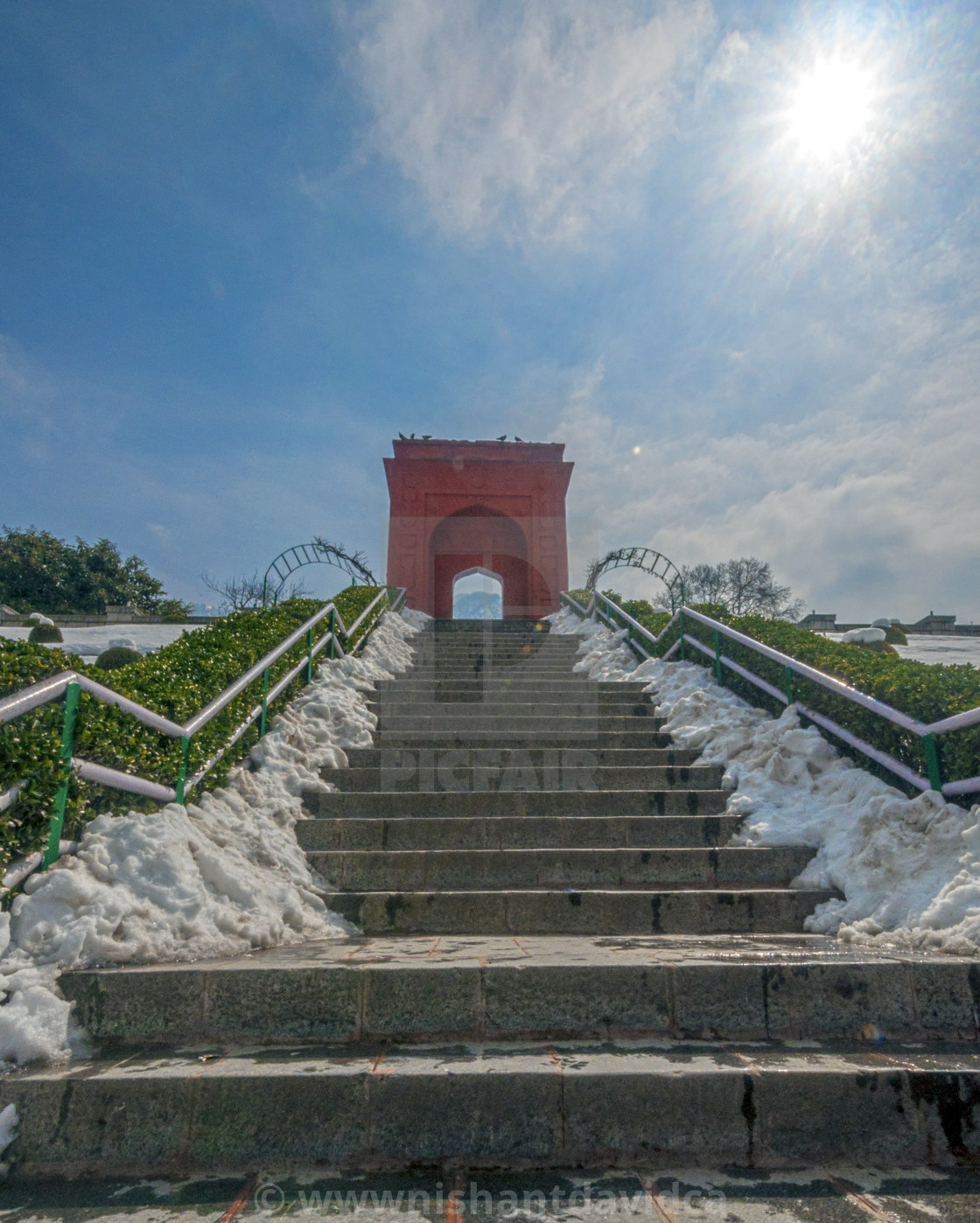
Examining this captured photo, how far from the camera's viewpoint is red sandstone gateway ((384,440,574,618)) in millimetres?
16516

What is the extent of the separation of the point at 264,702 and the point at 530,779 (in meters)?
2.13

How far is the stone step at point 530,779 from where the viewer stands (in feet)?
16.3

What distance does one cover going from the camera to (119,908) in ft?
8.64

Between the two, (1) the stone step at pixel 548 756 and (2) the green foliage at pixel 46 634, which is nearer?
(1) the stone step at pixel 548 756

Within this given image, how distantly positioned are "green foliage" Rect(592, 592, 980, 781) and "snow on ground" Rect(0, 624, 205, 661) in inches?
331

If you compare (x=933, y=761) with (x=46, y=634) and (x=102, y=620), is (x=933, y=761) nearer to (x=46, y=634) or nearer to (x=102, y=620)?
(x=46, y=634)

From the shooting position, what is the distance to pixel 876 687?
417 centimetres

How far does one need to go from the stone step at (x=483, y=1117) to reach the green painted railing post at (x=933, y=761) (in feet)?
5.66

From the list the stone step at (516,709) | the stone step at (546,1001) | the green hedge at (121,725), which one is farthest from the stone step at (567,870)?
the stone step at (516,709)

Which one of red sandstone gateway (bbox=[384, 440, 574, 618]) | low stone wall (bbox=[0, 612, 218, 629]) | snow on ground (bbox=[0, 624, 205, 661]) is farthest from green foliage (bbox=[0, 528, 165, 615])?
red sandstone gateway (bbox=[384, 440, 574, 618])

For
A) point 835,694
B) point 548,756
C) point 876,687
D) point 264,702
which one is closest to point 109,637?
point 264,702

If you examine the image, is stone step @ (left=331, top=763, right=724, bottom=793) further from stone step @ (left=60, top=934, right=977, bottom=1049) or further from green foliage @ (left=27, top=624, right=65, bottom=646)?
green foliage @ (left=27, top=624, right=65, bottom=646)

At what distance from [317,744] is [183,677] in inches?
55.6

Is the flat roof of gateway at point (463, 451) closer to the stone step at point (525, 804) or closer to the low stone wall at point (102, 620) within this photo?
the low stone wall at point (102, 620)
